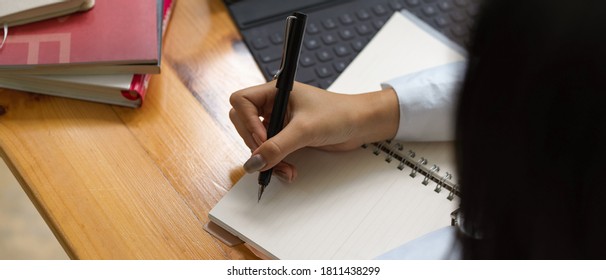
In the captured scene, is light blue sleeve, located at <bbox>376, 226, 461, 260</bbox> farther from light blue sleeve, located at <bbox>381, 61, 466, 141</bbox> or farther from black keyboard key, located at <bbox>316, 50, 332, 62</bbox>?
black keyboard key, located at <bbox>316, 50, 332, 62</bbox>

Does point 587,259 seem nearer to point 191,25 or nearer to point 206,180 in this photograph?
point 206,180

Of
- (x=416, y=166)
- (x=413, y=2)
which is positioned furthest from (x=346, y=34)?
(x=416, y=166)

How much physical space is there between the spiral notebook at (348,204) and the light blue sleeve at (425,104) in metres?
0.01

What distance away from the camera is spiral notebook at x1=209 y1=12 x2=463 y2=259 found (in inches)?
27.9

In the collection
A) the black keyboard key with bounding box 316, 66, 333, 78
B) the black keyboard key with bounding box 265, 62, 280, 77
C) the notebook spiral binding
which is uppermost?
the black keyboard key with bounding box 316, 66, 333, 78

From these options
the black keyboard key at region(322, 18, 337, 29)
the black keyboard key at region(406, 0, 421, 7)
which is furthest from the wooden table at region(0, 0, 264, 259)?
the black keyboard key at region(406, 0, 421, 7)

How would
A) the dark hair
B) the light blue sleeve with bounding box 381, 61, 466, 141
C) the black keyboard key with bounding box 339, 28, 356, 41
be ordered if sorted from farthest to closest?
1. the black keyboard key with bounding box 339, 28, 356, 41
2. the light blue sleeve with bounding box 381, 61, 466, 141
3. the dark hair

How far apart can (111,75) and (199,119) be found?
0.12 meters

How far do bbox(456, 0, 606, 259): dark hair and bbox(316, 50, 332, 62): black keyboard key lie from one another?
0.40 metres

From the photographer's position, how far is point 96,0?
822 mm
